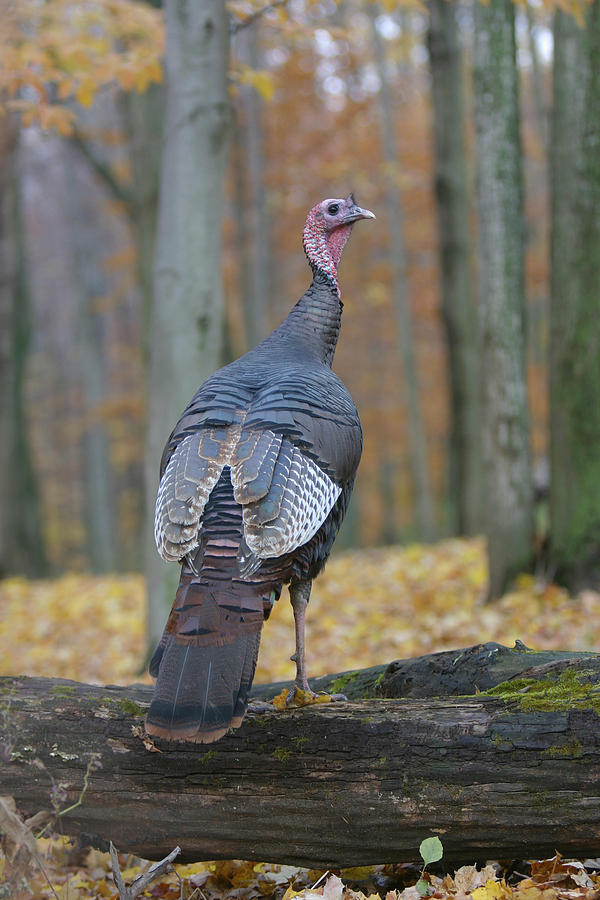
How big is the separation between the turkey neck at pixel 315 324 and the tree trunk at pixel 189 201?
2034 millimetres

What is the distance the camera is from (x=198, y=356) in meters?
6.82

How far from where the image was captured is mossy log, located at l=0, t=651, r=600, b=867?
10.4 feet

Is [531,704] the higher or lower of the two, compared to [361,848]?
higher

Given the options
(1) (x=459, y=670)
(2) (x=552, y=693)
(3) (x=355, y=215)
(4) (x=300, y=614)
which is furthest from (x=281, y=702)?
(3) (x=355, y=215)

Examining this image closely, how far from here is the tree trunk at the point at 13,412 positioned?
14.7m

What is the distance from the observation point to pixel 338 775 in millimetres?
3352

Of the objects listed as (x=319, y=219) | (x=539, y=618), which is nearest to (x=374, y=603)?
(x=539, y=618)

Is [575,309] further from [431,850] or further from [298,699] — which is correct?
[431,850]

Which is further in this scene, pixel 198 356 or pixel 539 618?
pixel 539 618

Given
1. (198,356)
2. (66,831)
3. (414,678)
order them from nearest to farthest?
(66,831) < (414,678) < (198,356)

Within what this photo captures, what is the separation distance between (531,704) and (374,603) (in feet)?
20.2

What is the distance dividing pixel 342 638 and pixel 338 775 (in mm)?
4868

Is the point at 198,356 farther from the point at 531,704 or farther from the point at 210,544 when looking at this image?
the point at 531,704

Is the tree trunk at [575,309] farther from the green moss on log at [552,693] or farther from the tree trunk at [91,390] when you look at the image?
the tree trunk at [91,390]
